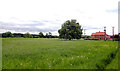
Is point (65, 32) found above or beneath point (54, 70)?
above

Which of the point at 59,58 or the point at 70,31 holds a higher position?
the point at 70,31

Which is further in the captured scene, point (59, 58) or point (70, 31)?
point (70, 31)

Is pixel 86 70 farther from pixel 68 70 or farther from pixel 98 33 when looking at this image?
pixel 98 33

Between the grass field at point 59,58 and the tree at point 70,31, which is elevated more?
the tree at point 70,31

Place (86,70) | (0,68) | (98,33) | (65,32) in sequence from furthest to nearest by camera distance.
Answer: (98,33) < (65,32) < (0,68) < (86,70)

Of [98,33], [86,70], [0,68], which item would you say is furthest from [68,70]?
[98,33]

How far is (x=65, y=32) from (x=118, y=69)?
57.0 m

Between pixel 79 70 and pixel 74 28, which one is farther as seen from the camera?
pixel 74 28

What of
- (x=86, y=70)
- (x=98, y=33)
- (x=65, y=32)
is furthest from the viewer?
(x=98, y=33)

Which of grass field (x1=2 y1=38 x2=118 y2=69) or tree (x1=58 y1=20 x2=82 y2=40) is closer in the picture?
grass field (x1=2 y1=38 x2=118 y2=69)

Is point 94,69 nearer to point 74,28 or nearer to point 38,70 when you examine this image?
point 38,70

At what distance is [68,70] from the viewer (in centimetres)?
627

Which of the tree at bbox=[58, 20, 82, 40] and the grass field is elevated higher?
the tree at bbox=[58, 20, 82, 40]

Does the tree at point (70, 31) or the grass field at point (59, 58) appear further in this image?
the tree at point (70, 31)
